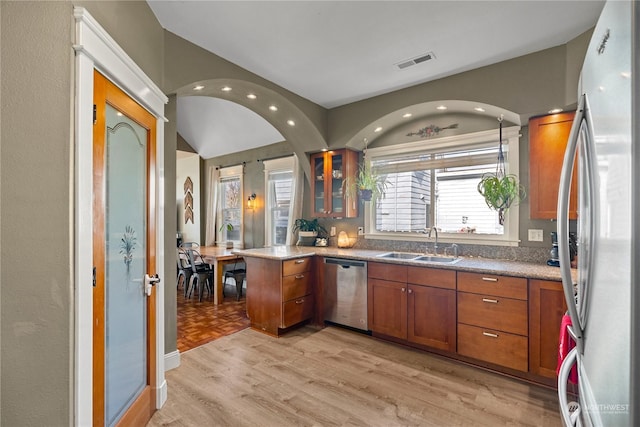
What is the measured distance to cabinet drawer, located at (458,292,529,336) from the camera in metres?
2.53

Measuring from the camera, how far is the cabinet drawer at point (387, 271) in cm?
316

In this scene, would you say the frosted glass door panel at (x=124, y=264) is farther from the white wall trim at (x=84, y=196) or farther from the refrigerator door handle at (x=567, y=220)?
the refrigerator door handle at (x=567, y=220)

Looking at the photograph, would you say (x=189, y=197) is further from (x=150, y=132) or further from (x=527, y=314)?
(x=527, y=314)

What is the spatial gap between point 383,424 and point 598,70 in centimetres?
213

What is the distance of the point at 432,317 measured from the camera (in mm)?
2973

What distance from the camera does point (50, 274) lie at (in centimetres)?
130

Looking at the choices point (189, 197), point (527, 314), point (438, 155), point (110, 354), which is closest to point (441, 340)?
point (527, 314)

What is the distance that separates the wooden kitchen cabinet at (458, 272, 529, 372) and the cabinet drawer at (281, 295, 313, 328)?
5.50 ft

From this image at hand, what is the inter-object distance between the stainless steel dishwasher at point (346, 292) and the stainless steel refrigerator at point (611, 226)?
2563 millimetres

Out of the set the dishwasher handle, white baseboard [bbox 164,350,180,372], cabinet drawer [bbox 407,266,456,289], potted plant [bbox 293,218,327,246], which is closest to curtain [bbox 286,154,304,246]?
potted plant [bbox 293,218,327,246]

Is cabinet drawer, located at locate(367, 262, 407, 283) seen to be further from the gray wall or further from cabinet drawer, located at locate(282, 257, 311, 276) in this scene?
the gray wall

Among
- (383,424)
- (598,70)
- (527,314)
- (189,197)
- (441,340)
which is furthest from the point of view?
(189,197)

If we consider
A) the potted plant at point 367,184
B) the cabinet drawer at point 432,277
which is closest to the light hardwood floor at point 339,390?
the cabinet drawer at point 432,277

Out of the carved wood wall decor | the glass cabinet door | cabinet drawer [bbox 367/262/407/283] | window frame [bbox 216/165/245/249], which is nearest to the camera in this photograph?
cabinet drawer [bbox 367/262/407/283]
